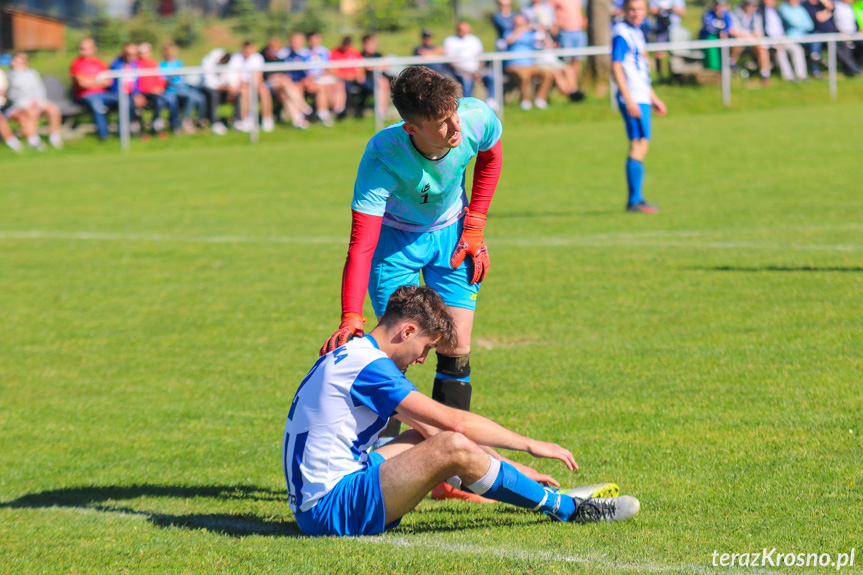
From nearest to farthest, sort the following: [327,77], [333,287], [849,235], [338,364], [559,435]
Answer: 1. [338,364]
2. [559,435]
3. [333,287]
4. [849,235]
5. [327,77]

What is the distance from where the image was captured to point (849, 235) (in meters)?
11.6

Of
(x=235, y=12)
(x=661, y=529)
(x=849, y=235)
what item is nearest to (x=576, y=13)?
(x=849, y=235)

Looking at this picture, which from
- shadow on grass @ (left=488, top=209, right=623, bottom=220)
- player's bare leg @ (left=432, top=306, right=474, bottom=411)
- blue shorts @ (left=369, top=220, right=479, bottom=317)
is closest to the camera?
blue shorts @ (left=369, top=220, right=479, bottom=317)

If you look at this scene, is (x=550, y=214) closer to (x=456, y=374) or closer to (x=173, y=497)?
(x=456, y=374)

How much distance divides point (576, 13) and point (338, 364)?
23.4 meters

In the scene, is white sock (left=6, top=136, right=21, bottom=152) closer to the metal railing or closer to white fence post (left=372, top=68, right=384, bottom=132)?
the metal railing

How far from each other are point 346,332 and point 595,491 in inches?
53.6

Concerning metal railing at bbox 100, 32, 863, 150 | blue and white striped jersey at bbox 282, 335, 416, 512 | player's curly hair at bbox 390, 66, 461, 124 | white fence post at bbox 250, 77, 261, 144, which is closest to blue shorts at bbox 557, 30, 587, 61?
metal railing at bbox 100, 32, 863, 150

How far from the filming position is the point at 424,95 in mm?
4543

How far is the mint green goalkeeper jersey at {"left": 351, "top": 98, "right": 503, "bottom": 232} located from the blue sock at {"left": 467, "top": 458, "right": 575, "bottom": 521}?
135cm

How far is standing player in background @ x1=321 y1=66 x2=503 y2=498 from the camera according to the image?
4.65 metres

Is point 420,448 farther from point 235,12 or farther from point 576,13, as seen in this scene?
point 235,12

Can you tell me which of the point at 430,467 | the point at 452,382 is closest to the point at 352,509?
the point at 430,467

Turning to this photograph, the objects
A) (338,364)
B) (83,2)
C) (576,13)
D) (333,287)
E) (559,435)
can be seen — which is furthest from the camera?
(83,2)
